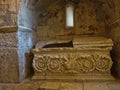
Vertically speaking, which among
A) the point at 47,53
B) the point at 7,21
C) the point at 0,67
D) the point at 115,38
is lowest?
the point at 0,67

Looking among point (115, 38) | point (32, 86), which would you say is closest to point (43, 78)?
point (32, 86)

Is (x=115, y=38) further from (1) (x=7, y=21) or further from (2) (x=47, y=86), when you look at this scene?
(1) (x=7, y=21)

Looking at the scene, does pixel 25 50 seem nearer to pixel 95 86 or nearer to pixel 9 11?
pixel 9 11

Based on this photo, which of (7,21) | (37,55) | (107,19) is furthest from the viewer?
(107,19)

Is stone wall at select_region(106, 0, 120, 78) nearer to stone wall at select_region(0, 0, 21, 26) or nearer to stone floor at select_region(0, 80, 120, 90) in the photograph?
stone floor at select_region(0, 80, 120, 90)

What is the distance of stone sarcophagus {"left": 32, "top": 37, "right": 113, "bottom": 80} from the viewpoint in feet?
12.2

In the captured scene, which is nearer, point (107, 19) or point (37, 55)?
point (37, 55)

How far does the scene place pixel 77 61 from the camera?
379 cm

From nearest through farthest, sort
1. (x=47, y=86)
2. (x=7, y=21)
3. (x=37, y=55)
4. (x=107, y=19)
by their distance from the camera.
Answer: (x=47, y=86) < (x=7, y=21) < (x=37, y=55) < (x=107, y=19)

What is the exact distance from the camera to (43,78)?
389 cm

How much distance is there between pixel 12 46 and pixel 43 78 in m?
1.00

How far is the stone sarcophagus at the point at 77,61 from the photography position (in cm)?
373

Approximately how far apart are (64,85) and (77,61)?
25.5 inches

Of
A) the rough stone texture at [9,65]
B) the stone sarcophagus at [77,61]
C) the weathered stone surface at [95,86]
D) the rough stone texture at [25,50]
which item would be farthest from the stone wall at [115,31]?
the rough stone texture at [9,65]
